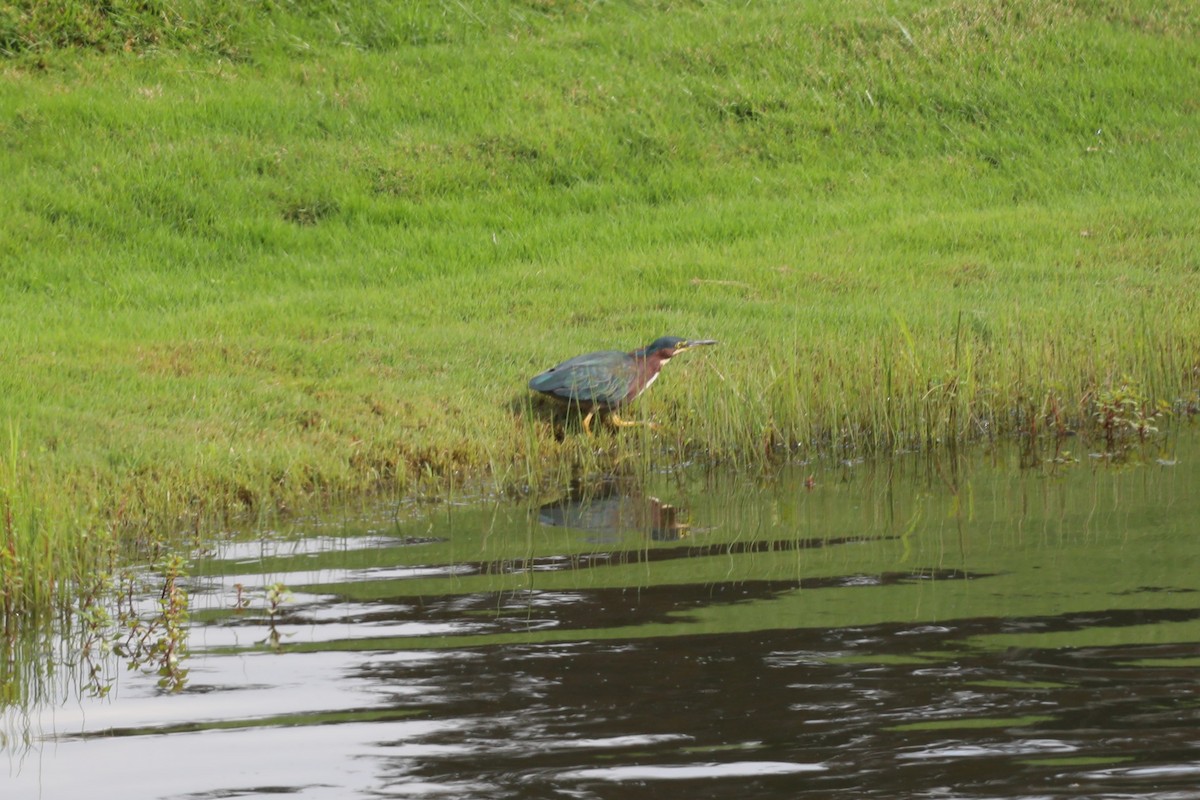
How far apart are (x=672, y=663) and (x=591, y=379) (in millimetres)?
3960

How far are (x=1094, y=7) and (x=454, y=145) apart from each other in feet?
28.2

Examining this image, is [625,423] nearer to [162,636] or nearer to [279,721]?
[162,636]

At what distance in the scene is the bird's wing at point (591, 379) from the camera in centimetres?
884

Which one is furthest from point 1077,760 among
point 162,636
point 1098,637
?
point 162,636

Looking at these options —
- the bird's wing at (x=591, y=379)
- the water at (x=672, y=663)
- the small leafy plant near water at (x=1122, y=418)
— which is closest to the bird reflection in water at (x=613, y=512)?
the water at (x=672, y=663)

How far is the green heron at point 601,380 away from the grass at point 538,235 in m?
0.24

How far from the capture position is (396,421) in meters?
8.99

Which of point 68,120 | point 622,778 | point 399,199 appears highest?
point 68,120

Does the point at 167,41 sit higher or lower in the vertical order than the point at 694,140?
higher

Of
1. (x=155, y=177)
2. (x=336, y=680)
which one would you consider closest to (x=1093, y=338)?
(x=336, y=680)

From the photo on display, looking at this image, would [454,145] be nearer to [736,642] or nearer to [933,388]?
[933,388]

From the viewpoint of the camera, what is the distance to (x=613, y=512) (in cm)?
775

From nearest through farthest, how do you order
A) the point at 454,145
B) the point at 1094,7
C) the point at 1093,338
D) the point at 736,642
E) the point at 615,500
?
the point at 736,642 < the point at 615,500 < the point at 1093,338 < the point at 454,145 < the point at 1094,7

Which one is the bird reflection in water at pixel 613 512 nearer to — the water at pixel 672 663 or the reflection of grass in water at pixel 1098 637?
the water at pixel 672 663
